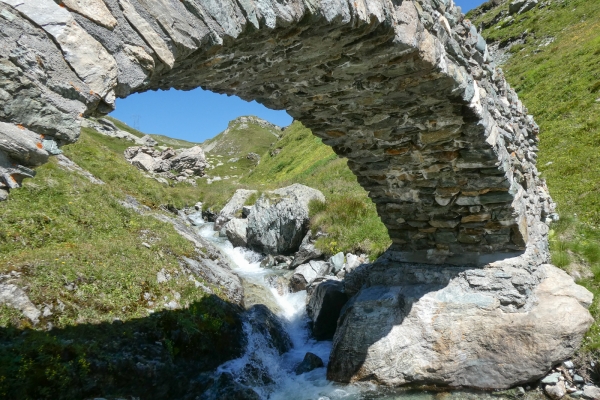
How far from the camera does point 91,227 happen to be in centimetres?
1049

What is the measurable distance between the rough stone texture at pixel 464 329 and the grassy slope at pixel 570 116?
663 mm

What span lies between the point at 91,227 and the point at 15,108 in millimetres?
9490

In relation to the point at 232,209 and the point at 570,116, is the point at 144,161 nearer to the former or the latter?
the point at 232,209

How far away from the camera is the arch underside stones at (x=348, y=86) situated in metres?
2.18

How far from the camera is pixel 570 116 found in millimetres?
15102

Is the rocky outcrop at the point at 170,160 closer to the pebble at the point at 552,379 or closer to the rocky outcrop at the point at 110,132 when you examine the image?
the rocky outcrop at the point at 110,132

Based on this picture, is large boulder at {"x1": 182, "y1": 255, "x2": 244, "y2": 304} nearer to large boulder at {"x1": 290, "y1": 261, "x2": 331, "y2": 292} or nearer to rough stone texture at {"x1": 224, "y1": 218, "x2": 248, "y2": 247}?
large boulder at {"x1": 290, "y1": 261, "x2": 331, "y2": 292}

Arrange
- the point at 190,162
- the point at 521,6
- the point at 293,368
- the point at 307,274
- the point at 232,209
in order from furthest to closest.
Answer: the point at 190,162, the point at 521,6, the point at 232,209, the point at 307,274, the point at 293,368

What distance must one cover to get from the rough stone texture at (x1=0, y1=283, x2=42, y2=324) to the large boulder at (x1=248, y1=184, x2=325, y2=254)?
8.88 meters

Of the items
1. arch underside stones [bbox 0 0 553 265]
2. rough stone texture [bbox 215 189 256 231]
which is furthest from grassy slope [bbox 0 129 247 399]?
rough stone texture [bbox 215 189 256 231]

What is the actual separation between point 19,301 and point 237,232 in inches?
388

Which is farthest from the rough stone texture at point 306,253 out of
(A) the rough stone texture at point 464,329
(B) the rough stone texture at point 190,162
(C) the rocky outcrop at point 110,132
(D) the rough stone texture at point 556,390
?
(C) the rocky outcrop at point 110,132

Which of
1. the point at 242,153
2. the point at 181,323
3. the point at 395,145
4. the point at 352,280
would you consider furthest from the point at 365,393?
the point at 242,153

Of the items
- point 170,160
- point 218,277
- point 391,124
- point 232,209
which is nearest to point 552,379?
point 391,124
